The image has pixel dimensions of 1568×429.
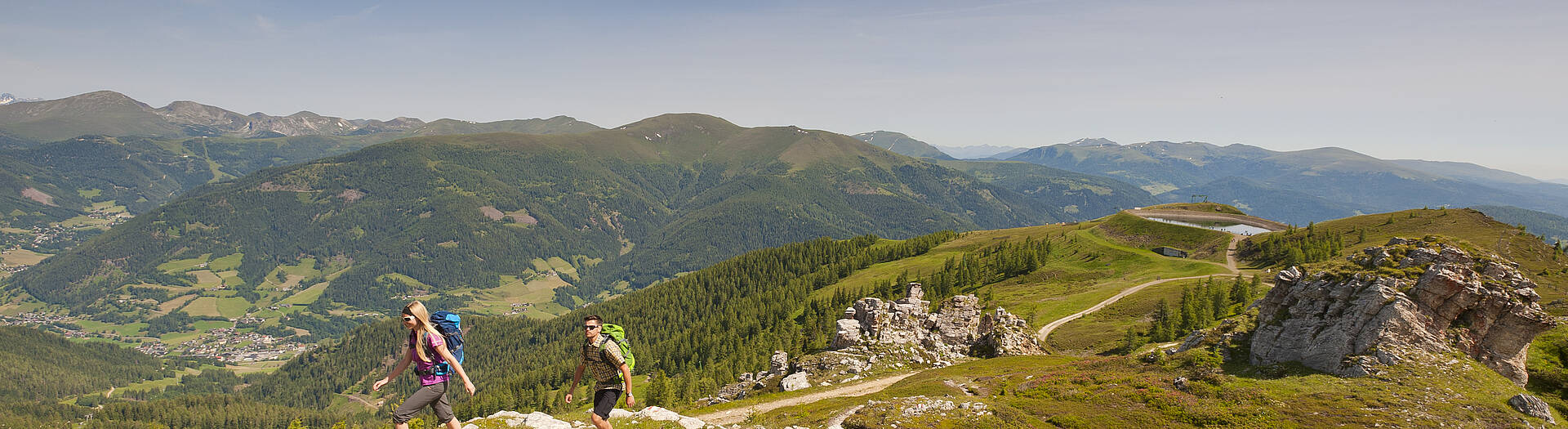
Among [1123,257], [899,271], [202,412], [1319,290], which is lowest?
[202,412]

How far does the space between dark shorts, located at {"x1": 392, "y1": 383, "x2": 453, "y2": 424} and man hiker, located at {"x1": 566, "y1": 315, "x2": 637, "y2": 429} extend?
11.1 ft

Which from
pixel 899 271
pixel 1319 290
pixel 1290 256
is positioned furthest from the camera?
pixel 899 271

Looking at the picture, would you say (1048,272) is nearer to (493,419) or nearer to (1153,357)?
(1153,357)

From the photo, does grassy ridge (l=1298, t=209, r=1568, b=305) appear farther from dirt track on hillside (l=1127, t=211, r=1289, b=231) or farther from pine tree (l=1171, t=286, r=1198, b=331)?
dirt track on hillside (l=1127, t=211, r=1289, b=231)

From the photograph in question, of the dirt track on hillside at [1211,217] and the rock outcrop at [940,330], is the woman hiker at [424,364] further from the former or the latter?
the dirt track on hillside at [1211,217]

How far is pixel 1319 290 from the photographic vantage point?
41.2 meters

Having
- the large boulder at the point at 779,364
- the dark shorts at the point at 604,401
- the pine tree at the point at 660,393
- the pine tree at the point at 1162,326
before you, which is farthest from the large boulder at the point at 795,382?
the pine tree at the point at 1162,326

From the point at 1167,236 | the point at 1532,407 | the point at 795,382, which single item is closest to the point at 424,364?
the point at 795,382

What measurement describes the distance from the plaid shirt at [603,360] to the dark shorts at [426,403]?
12.4 ft

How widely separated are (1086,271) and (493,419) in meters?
134

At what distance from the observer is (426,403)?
15852 millimetres

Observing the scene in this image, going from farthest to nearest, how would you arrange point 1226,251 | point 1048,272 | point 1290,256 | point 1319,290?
1. point 1048,272
2. point 1226,251
3. point 1290,256
4. point 1319,290

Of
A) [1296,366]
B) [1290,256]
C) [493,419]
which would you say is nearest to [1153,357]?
[1296,366]

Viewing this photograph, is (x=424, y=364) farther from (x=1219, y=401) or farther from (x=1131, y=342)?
(x=1131, y=342)
